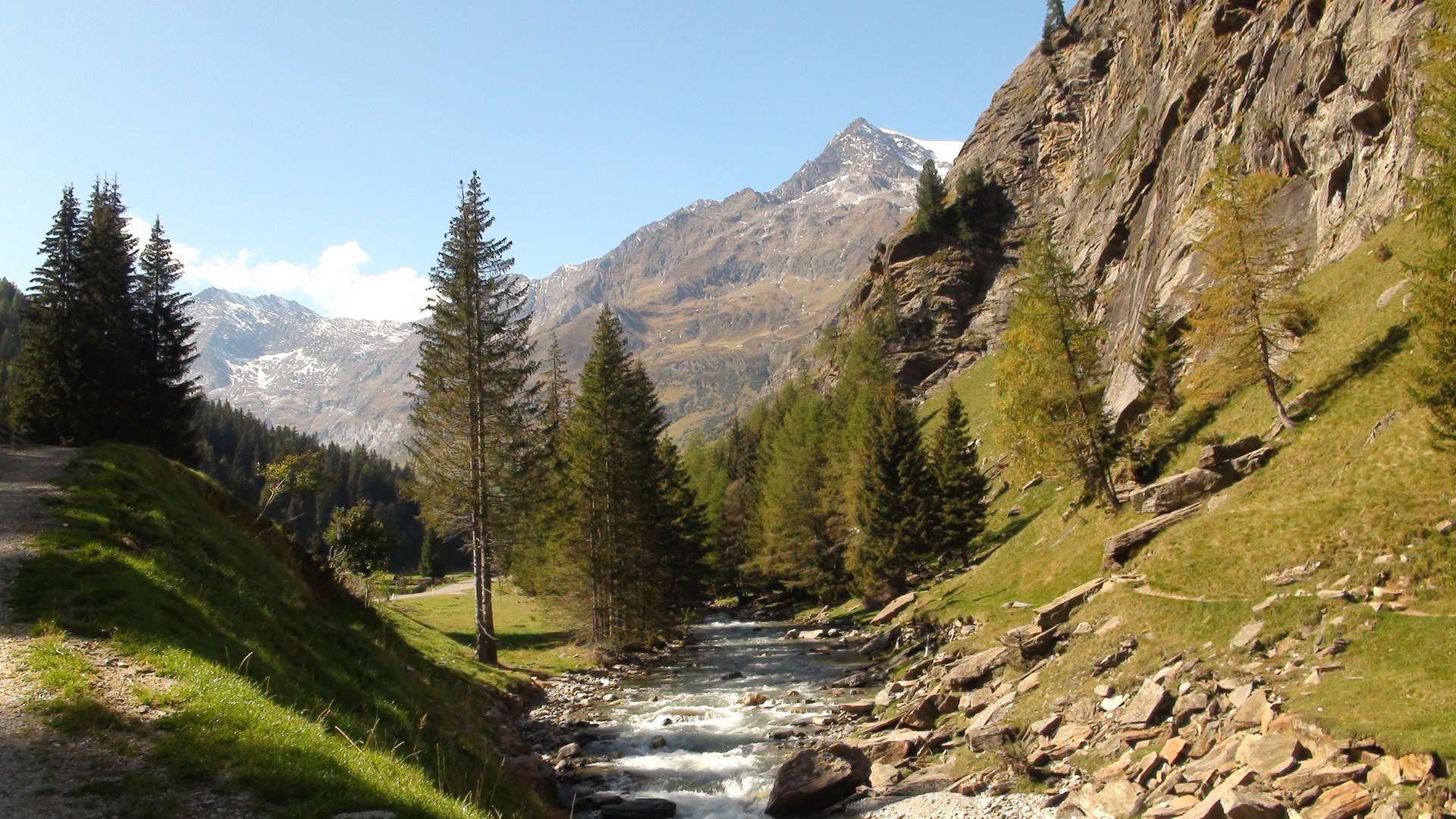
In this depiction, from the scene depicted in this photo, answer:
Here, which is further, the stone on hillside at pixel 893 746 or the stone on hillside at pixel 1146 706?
the stone on hillside at pixel 893 746

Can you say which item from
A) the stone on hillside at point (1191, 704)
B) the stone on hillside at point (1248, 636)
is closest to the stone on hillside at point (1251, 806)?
the stone on hillside at point (1191, 704)

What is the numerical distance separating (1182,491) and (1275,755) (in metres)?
16.0

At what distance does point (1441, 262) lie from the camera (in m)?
17.7

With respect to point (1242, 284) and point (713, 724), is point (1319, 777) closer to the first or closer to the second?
point (713, 724)

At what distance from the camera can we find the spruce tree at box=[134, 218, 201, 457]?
3766 centimetres

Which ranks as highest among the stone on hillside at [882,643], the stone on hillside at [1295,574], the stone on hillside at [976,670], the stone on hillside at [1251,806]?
the stone on hillside at [1295,574]

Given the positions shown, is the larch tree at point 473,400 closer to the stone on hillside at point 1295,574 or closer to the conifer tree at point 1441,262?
the stone on hillside at point 1295,574

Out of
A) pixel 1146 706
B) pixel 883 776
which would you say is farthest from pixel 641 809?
pixel 1146 706

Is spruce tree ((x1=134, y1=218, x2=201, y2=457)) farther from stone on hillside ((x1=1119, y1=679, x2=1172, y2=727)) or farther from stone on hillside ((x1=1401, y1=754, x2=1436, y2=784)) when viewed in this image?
stone on hillside ((x1=1401, y1=754, x2=1436, y2=784))

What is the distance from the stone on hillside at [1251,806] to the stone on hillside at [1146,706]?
13.2ft

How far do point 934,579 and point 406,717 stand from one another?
37170 mm

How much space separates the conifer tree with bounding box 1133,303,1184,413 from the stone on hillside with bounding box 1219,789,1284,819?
3083 centimetres

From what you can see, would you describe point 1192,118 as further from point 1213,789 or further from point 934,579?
point 1213,789

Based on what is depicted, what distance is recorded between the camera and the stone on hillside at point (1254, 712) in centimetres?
1399
